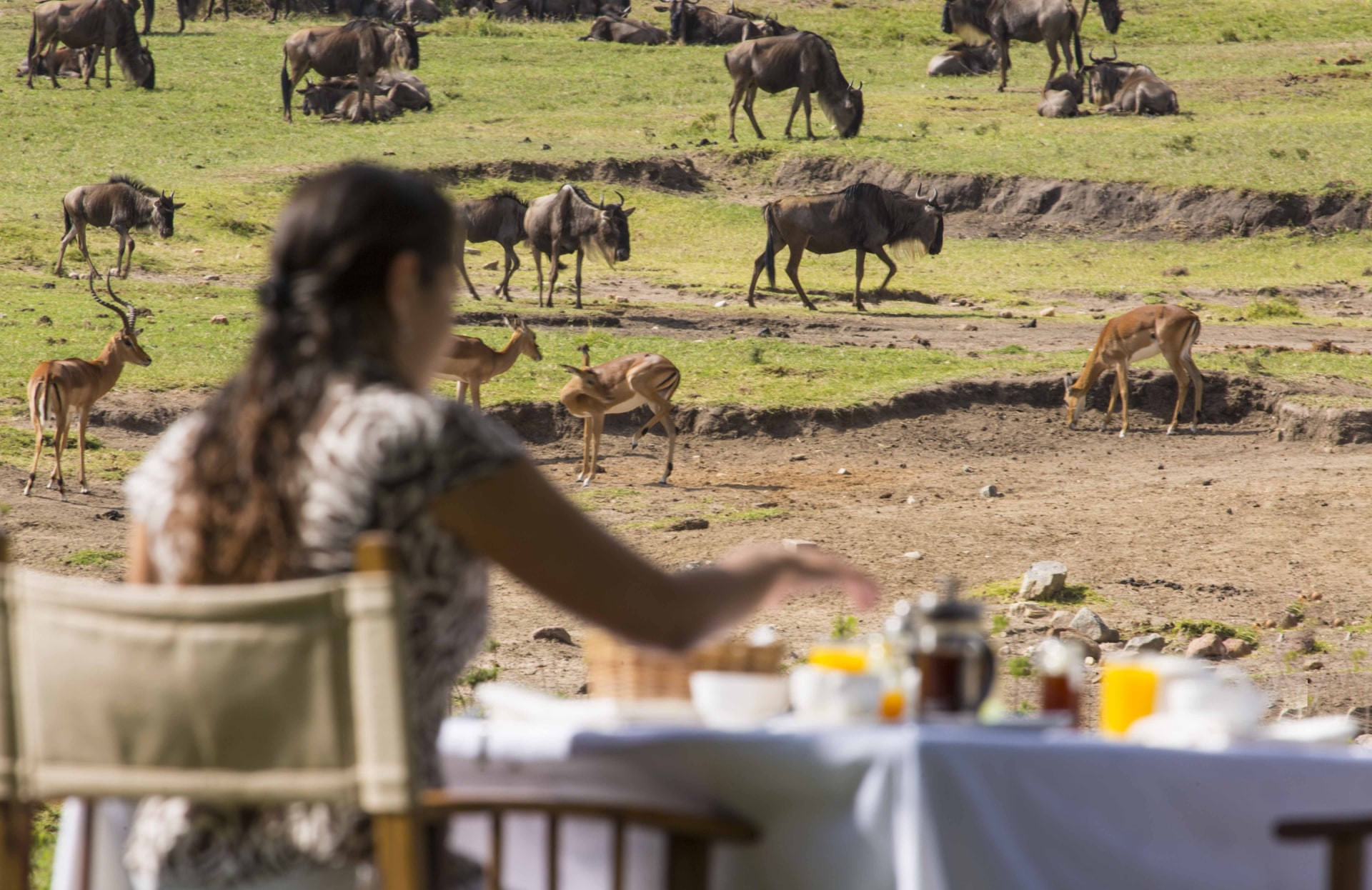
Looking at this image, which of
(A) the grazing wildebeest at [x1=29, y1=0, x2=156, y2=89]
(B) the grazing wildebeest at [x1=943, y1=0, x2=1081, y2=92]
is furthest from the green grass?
(B) the grazing wildebeest at [x1=943, y1=0, x2=1081, y2=92]

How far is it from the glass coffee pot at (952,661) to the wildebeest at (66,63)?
121 feet

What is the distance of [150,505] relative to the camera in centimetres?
221

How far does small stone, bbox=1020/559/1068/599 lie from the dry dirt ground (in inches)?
7.7

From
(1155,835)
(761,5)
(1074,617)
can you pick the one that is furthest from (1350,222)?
(761,5)

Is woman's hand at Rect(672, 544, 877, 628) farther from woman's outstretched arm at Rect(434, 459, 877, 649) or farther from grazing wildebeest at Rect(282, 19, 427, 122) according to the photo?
grazing wildebeest at Rect(282, 19, 427, 122)

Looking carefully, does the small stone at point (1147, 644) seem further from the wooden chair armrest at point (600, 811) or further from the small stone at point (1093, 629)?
the wooden chair armrest at point (600, 811)

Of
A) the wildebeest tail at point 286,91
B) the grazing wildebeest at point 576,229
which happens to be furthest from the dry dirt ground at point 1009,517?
the wildebeest tail at point 286,91

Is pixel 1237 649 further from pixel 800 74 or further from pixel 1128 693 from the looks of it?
pixel 800 74

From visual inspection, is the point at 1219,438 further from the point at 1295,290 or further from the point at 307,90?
the point at 307,90

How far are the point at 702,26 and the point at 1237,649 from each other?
40.1 meters

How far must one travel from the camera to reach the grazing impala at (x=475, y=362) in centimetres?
1468

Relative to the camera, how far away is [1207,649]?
26.0 feet

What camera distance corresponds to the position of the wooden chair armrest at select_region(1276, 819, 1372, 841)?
2191 millimetres

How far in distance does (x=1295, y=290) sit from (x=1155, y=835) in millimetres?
21709
